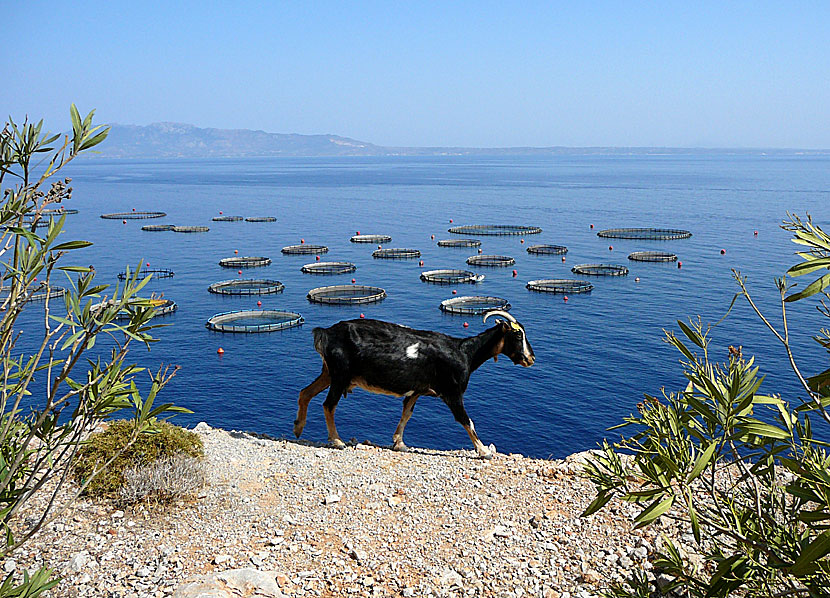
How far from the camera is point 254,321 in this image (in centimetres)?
8994

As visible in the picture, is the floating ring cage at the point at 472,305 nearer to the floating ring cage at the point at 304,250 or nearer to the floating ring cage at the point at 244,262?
the floating ring cage at the point at 244,262

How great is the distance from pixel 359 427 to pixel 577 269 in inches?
2616

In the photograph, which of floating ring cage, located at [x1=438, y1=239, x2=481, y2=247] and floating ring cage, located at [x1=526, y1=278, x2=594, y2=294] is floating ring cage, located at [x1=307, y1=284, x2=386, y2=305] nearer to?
floating ring cage, located at [x1=526, y1=278, x2=594, y2=294]

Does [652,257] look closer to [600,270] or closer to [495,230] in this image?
[600,270]

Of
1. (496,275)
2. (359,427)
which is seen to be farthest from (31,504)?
(496,275)

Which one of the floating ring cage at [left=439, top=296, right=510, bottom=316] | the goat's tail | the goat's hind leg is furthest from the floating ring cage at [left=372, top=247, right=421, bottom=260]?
the goat's tail

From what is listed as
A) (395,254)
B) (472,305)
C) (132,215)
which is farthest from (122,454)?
(132,215)

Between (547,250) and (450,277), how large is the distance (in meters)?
29.6

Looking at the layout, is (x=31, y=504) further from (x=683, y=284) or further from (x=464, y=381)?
(x=683, y=284)

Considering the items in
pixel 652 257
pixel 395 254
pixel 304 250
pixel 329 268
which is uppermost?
pixel 652 257

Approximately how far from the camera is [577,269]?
11569 cm

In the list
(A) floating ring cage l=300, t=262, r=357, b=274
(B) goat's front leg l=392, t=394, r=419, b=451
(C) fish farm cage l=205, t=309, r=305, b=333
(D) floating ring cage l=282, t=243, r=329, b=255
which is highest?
(B) goat's front leg l=392, t=394, r=419, b=451

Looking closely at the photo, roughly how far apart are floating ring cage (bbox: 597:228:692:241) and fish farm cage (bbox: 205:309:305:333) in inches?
3244

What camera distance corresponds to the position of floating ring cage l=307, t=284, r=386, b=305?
318 feet
